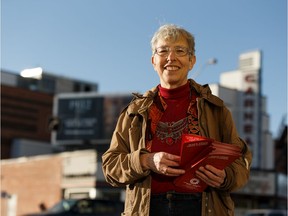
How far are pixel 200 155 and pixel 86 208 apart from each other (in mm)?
14815

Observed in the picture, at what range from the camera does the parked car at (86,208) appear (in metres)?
17.1


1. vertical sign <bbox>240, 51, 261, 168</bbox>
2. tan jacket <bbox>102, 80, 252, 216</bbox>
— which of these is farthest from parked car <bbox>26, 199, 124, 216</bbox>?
vertical sign <bbox>240, 51, 261, 168</bbox>

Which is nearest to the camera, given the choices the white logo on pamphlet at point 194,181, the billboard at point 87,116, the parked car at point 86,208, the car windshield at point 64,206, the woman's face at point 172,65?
the white logo on pamphlet at point 194,181

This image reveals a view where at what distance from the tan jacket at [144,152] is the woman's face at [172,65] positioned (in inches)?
4.0

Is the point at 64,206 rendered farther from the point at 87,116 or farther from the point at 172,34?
the point at 87,116

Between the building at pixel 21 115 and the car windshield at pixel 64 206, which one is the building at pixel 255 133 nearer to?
the car windshield at pixel 64 206

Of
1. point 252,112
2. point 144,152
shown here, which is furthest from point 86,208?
point 252,112

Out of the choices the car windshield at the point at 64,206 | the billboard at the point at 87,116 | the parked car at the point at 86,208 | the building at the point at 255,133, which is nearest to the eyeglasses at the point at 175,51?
the parked car at the point at 86,208

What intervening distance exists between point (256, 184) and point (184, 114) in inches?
1785

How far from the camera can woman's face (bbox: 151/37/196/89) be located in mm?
3217

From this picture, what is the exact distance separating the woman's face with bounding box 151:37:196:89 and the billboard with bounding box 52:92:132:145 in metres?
50.3

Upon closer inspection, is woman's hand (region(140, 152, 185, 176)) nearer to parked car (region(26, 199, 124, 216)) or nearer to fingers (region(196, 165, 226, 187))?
fingers (region(196, 165, 226, 187))

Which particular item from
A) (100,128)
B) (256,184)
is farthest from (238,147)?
(100,128)

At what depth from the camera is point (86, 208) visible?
1727cm
